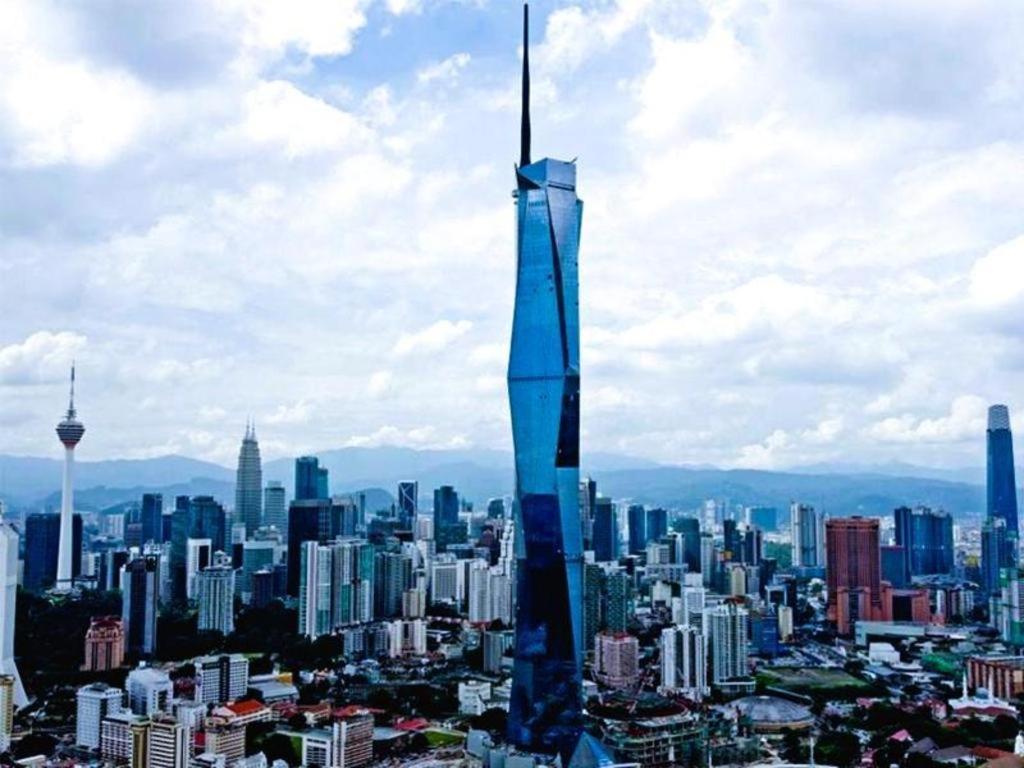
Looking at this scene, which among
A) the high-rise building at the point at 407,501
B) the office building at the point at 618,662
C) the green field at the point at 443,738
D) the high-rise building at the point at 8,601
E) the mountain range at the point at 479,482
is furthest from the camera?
the mountain range at the point at 479,482

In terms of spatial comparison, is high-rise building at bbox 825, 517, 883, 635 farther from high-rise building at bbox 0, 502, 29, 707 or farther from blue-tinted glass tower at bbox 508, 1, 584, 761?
high-rise building at bbox 0, 502, 29, 707

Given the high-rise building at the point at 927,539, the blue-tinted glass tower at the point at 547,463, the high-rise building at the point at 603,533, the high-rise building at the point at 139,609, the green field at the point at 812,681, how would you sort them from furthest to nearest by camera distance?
the high-rise building at the point at 927,539
the high-rise building at the point at 603,533
the high-rise building at the point at 139,609
the green field at the point at 812,681
the blue-tinted glass tower at the point at 547,463

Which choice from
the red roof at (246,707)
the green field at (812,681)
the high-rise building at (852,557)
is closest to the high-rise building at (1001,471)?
the high-rise building at (852,557)

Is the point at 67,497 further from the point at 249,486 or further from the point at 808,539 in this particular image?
the point at 808,539

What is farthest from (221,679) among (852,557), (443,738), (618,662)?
(852,557)

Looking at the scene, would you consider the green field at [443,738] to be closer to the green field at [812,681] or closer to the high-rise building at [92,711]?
the high-rise building at [92,711]
